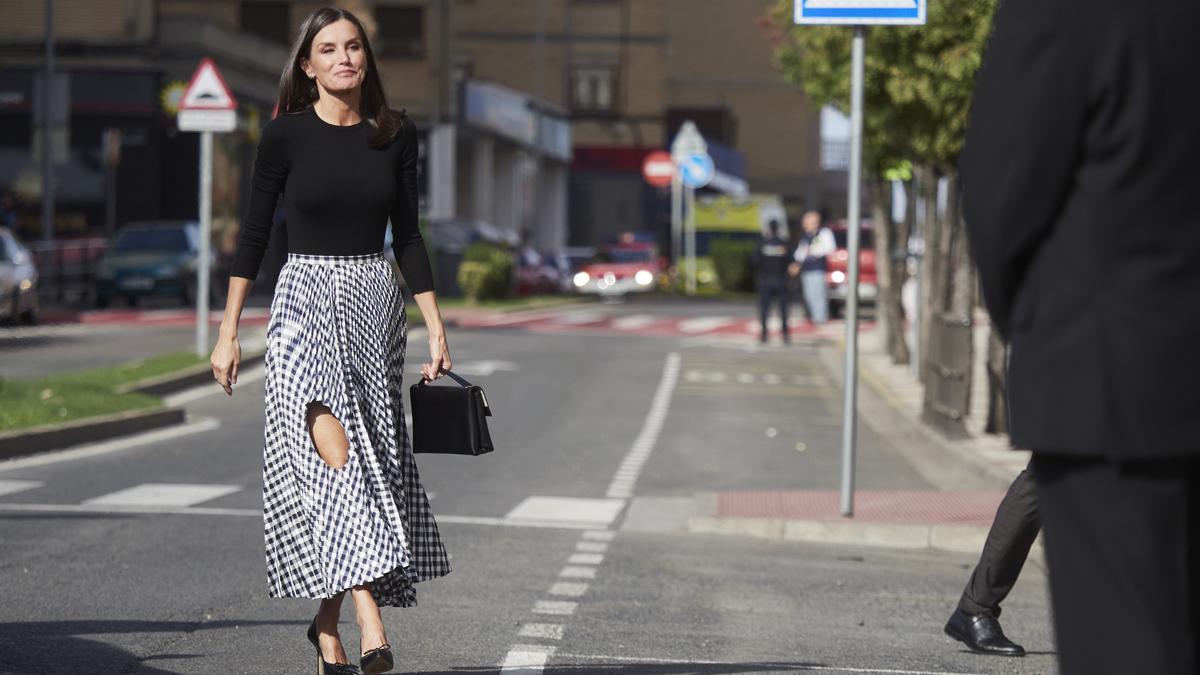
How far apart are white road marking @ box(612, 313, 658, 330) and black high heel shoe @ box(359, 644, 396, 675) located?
97.5 feet

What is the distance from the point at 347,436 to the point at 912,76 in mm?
14379

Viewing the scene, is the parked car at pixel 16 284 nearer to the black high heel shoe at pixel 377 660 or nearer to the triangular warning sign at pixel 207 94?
the triangular warning sign at pixel 207 94

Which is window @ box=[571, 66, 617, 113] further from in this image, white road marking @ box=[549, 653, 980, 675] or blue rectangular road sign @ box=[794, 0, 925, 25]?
white road marking @ box=[549, 653, 980, 675]

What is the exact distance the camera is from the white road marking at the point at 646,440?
1347cm

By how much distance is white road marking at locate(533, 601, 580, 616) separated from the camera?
25.9ft

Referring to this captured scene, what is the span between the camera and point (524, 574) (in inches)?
356

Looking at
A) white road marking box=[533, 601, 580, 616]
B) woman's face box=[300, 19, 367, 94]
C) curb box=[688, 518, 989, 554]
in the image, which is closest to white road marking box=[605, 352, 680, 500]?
curb box=[688, 518, 989, 554]

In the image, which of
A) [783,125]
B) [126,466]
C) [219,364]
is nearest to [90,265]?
[126,466]

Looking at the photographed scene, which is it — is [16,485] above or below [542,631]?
below

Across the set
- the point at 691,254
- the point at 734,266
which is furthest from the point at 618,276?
the point at 734,266

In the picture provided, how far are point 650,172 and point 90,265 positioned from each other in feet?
110

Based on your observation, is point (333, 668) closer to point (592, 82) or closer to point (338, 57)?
point (338, 57)

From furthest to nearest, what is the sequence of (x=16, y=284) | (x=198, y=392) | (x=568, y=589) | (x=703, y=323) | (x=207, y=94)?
(x=703, y=323), (x=16, y=284), (x=207, y=94), (x=198, y=392), (x=568, y=589)

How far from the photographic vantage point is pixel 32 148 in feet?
152
